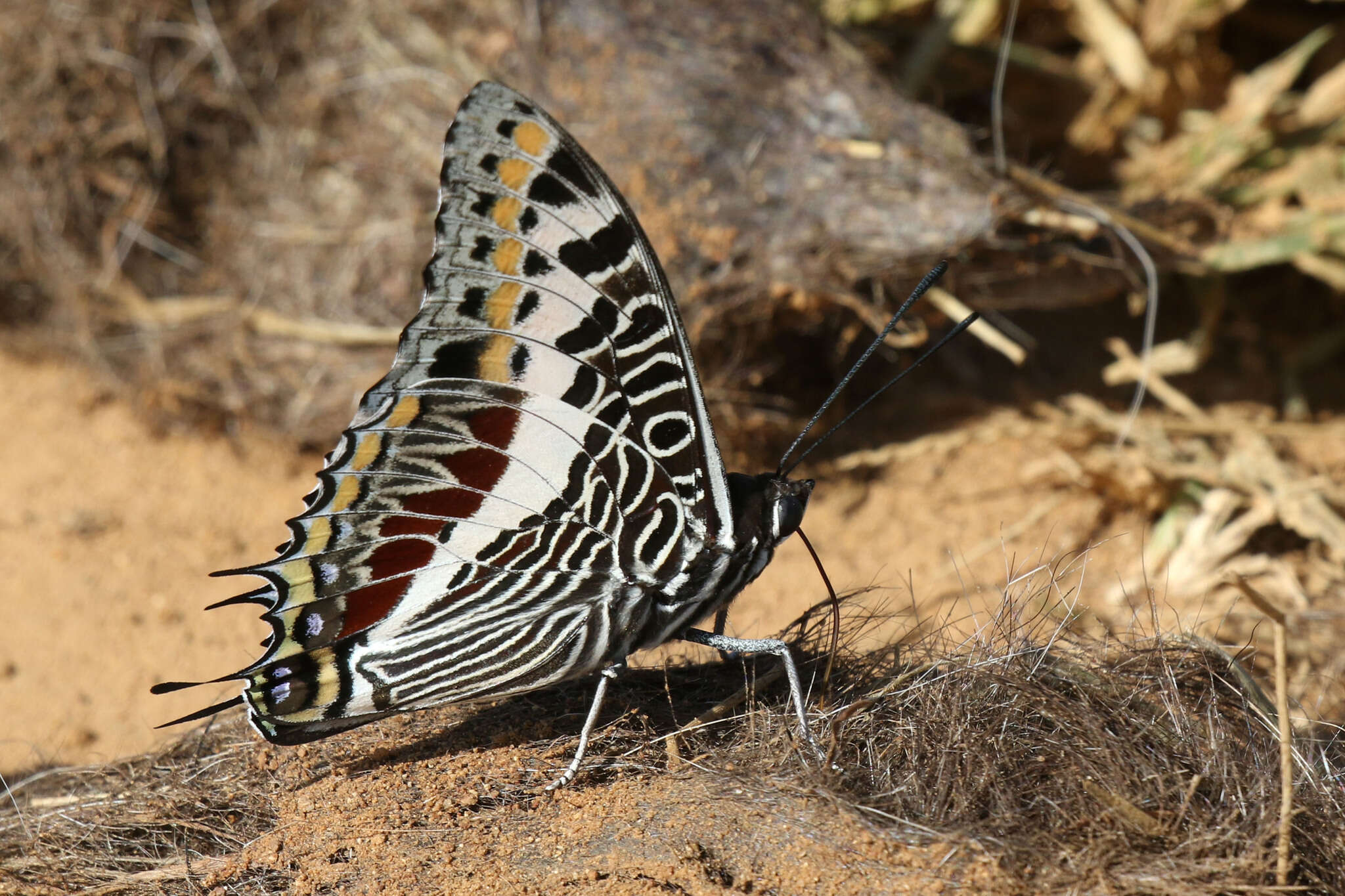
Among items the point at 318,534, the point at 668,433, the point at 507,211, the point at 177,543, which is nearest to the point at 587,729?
the point at 668,433

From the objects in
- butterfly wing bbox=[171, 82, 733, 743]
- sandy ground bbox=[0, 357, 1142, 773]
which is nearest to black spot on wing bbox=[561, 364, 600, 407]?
butterfly wing bbox=[171, 82, 733, 743]

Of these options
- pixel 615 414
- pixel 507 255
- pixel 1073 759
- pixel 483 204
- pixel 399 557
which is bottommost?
pixel 1073 759

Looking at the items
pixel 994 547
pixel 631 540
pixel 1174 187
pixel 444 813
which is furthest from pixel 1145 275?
pixel 444 813

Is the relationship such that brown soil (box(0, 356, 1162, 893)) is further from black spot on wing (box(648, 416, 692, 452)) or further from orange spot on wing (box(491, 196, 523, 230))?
orange spot on wing (box(491, 196, 523, 230))

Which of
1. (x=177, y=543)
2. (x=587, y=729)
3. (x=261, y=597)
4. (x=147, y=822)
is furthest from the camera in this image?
(x=177, y=543)

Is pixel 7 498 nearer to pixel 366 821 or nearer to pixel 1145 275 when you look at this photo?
pixel 366 821

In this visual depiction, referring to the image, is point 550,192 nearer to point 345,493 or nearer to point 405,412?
point 405,412
